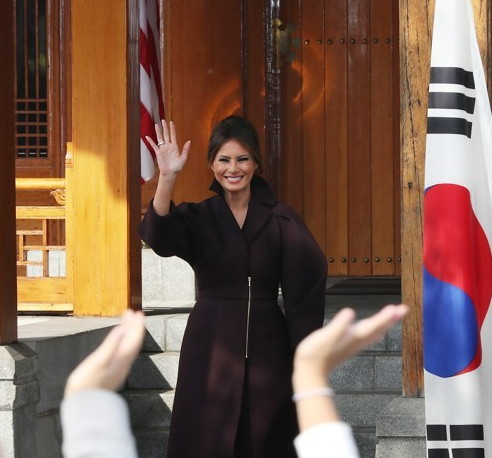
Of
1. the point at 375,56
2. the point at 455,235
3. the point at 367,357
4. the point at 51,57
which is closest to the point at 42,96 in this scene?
the point at 51,57

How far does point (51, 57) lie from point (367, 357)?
14.5 ft

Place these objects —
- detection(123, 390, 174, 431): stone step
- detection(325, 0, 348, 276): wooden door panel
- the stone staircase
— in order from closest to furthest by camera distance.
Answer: the stone staircase < detection(123, 390, 174, 431): stone step < detection(325, 0, 348, 276): wooden door panel

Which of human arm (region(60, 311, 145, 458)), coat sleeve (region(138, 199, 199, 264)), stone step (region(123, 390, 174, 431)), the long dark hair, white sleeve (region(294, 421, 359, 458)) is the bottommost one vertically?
stone step (region(123, 390, 174, 431))

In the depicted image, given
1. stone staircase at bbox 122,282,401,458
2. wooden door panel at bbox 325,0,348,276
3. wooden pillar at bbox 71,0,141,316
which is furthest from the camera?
wooden door panel at bbox 325,0,348,276

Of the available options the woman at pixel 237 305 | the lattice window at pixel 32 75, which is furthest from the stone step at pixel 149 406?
the lattice window at pixel 32 75

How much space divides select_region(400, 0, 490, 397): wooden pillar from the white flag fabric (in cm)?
48

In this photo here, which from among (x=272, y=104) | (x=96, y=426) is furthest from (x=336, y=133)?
(x=96, y=426)

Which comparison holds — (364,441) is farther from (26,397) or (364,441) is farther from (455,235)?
(455,235)

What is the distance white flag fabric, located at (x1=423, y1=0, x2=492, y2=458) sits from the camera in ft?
14.7

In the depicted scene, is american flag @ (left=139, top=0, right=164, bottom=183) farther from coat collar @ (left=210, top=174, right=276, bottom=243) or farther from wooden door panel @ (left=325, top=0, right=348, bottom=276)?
coat collar @ (left=210, top=174, right=276, bottom=243)

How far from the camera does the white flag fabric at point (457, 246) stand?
4.49 m

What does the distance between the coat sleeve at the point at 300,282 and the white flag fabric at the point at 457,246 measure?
27.2 inches

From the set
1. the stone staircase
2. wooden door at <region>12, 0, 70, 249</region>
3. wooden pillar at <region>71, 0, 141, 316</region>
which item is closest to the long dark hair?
the stone staircase

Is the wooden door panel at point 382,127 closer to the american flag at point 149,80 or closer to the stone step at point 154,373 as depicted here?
the american flag at point 149,80
